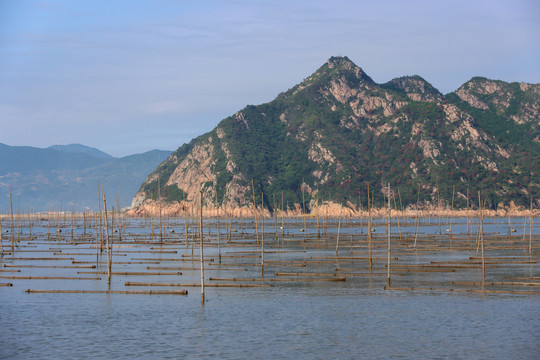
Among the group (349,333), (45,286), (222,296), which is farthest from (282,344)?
(45,286)

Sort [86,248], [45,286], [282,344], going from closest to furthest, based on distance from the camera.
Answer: [282,344] < [45,286] < [86,248]

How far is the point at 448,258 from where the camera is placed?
244 feet

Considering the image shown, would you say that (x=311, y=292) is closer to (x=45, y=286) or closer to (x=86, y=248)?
(x=45, y=286)

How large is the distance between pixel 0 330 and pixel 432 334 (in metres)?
24.1

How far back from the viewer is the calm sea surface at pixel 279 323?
3192 cm

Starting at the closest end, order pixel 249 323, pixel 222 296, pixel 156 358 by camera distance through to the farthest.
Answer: pixel 156 358, pixel 249 323, pixel 222 296

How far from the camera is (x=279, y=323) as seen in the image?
38.5 metres

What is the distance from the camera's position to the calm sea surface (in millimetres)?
31922

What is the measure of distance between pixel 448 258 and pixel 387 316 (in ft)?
120

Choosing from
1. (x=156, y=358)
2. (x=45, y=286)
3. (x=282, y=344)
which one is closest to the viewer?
(x=156, y=358)

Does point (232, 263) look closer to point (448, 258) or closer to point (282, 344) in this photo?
point (448, 258)

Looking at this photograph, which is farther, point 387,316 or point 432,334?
point 387,316

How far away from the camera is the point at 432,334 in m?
35.2

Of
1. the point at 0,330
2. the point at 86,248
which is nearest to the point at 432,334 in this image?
the point at 0,330
